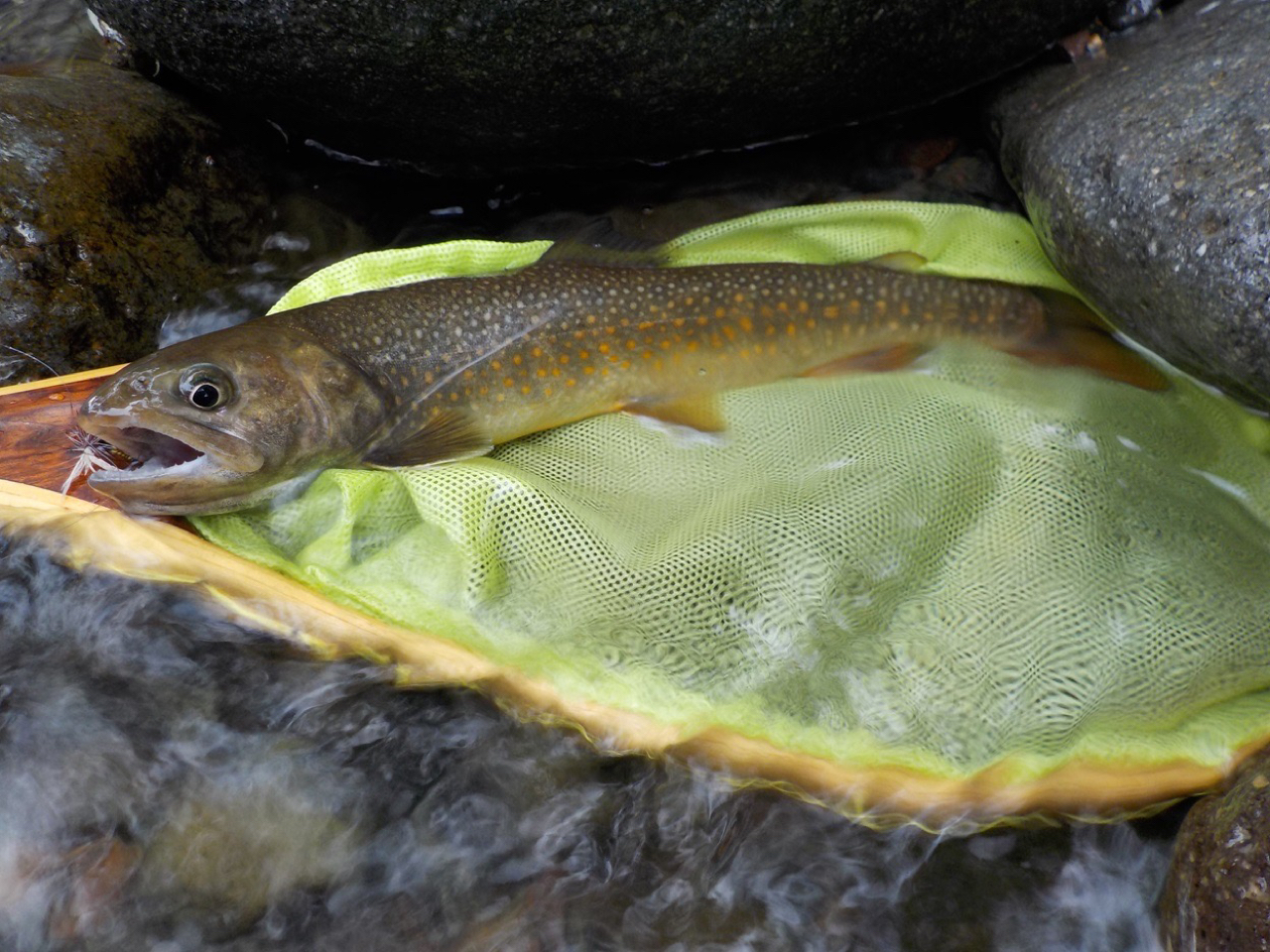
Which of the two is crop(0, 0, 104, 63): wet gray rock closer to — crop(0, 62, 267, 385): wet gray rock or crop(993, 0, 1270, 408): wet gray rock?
crop(0, 62, 267, 385): wet gray rock

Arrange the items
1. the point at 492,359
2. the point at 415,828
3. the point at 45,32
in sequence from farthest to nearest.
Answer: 1. the point at 45,32
2. the point at 492,359
3. the point at 415,828

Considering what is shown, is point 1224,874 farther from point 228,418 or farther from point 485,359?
point 228,418

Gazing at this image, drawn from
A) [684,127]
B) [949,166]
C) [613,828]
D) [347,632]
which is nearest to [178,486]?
[347,632]

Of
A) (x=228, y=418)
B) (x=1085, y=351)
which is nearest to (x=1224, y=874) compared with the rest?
(x=1085, y=351)

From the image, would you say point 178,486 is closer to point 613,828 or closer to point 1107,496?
point 613,828

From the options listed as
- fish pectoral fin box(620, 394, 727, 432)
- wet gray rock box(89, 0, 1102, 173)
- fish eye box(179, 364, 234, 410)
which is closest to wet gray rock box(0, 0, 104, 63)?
wet gray rock box(89, 0, 1102, 173)
